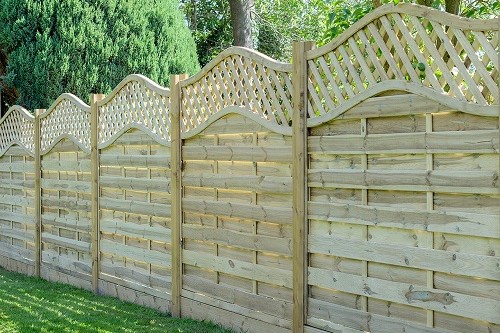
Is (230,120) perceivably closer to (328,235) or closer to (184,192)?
(184,192)

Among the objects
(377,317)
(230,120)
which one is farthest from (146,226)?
(377,317)

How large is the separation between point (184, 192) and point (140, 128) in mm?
928

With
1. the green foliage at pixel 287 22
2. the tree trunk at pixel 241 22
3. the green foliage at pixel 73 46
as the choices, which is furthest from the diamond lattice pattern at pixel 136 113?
the green foliage at pixel 287 22

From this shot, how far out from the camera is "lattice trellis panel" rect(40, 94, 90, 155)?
26.1 feet

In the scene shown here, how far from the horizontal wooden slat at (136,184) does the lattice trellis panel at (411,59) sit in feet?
6.28

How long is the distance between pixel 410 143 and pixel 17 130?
6.51 meters

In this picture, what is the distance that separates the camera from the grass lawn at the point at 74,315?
597 cm

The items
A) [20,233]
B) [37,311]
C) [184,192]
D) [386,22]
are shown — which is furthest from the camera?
[20,233]

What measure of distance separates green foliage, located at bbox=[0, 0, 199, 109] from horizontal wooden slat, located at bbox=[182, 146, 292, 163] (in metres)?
6.28

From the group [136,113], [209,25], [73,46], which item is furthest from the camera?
[209,25]

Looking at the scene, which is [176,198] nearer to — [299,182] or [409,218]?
[299,182]

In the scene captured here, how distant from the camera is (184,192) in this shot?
6227 millimetres

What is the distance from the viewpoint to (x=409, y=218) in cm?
412

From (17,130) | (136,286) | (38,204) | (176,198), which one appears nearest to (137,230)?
(136,286)
